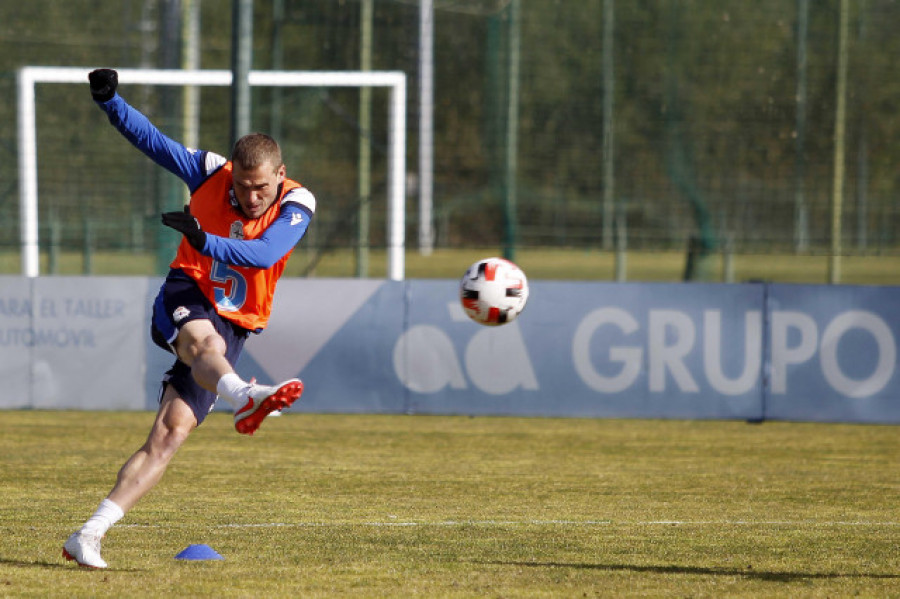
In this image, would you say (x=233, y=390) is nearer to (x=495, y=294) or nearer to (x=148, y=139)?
(x=148, y=139)

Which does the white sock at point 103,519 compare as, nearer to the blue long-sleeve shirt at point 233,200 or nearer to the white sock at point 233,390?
the white sock at point 233,390

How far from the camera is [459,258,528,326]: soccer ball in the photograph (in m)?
9.71

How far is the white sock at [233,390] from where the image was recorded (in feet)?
20.2

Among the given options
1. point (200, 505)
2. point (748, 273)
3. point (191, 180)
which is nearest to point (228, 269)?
point (191, 180)

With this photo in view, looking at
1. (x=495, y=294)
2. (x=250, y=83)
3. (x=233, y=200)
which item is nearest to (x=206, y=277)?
(x=233, y=200)

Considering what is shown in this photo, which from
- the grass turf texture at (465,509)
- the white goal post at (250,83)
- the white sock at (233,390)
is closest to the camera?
the white sock at (233,390)

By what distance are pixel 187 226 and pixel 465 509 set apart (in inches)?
142

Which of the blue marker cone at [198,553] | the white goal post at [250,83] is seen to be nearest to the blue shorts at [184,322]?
the blue marker cone at [198,553]

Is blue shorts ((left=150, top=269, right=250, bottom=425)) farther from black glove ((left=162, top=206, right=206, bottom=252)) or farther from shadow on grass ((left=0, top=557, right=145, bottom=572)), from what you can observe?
shadow on grass ((left=0, top=557, right=145, bottom=572))

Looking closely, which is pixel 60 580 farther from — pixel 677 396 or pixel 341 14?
pixel 341 14

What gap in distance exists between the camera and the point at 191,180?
721 cm

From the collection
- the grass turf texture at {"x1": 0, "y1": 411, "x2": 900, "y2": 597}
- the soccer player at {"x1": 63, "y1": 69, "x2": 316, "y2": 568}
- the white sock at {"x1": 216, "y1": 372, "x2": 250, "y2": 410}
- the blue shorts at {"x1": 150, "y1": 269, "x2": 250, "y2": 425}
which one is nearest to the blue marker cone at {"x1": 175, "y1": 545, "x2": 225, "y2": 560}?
the grass turf texture at {"x1": 0, "y1": 411, "x2": 900, "y2": 597}

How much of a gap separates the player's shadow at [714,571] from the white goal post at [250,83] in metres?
10.8

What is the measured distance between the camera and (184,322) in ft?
22.1
